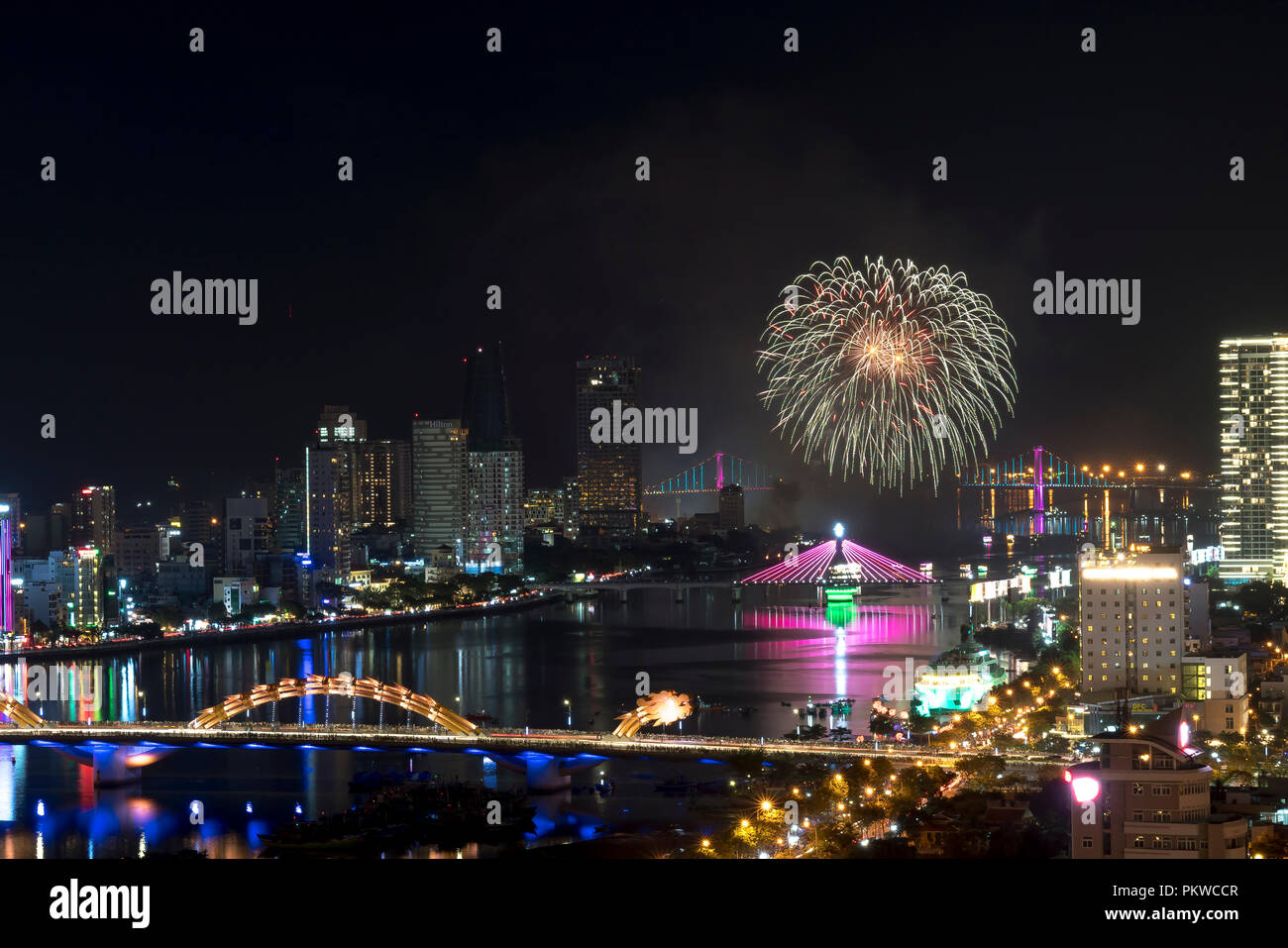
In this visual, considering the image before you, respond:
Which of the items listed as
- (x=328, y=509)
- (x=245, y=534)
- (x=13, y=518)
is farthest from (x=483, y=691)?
(x=328, y=509)

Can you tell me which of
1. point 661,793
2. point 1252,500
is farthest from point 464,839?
point 1252,500

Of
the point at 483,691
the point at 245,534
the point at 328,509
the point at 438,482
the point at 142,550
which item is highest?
the point at 438,482

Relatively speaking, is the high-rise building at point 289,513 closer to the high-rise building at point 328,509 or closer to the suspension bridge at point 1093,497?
the high-rise building at point 328,509

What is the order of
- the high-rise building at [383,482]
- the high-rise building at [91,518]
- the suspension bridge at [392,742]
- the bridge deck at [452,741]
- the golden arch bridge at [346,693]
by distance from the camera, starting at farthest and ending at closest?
the high-rise building at [383,482]
the high-rise building at [91,518]
the golden arch bridge at [346,693]
the suspension bridge at [392,742]
the bridge deck at [452,741]

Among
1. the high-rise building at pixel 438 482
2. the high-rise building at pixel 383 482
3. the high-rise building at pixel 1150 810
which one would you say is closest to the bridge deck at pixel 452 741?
the high-rise building at pixel 1150 810

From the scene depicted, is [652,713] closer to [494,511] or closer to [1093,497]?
[494,511]

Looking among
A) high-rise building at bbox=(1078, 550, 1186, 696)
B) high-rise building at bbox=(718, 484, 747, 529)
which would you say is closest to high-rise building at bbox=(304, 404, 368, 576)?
high-rise building at bbox=(718, 484, 747, 529)
